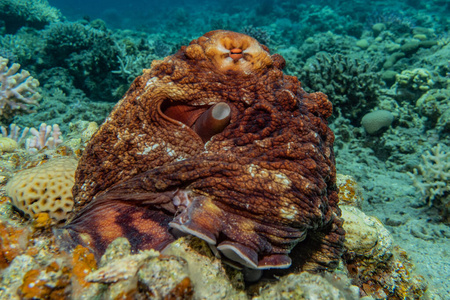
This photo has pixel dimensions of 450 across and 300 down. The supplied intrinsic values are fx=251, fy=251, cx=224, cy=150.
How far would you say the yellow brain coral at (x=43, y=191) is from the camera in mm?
2408

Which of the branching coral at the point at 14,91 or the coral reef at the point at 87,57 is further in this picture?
the coral reef at the point at 87,57

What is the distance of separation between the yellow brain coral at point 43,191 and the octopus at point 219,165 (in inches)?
11.1

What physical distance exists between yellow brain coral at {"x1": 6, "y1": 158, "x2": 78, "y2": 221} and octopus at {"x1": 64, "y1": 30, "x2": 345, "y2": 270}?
282 millimetres

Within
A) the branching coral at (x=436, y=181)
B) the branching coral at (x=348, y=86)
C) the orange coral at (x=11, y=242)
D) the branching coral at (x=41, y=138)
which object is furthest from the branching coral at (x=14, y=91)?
the branching coral at (x=436, y=181)

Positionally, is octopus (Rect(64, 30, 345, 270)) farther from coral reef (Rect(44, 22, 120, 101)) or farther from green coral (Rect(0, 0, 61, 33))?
green coral (Rect(0, 0, 61, 33))

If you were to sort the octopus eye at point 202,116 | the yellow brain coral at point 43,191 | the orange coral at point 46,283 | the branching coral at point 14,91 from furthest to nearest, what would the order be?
the branching coral at point 14,91
the yellow brain coral at point 43,191
the octopus eye at point 202,116
the orange coral at point 46,283

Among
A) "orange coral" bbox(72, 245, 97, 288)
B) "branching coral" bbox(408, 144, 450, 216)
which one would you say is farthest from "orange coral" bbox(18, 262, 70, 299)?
"branching coral" bbox(408, 144, 450, 216)

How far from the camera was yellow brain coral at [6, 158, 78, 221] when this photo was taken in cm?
241

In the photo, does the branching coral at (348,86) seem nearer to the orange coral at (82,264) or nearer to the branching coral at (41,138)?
the branching coral at (41,138)

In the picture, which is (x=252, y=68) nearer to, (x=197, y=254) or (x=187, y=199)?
(x=187, y=199)

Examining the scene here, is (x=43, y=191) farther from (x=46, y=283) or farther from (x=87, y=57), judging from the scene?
(x=87, y=57)

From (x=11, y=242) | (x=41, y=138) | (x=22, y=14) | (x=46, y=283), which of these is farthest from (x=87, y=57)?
(x=22, y=14)

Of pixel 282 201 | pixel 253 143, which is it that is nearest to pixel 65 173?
pixel 253 143

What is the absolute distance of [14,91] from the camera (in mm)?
6301
